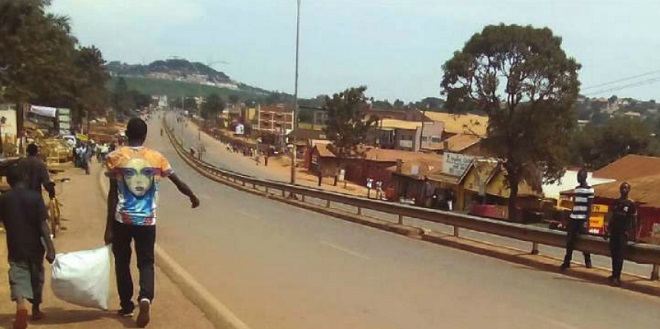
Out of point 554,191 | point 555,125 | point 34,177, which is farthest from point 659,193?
point 34,177

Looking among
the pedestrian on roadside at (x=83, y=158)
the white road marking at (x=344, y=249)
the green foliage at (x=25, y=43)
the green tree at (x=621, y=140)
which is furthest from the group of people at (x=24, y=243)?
the green tree at (x=621, y=140)

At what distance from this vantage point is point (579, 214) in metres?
14.1

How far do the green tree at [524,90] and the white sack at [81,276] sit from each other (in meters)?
39.1

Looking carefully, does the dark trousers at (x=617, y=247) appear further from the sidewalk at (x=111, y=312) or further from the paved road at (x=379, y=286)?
the sidewalk at (x=111, y=312)

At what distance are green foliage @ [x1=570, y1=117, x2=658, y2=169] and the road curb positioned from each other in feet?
252

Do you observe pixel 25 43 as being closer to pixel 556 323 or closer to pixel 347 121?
pixel 556 323

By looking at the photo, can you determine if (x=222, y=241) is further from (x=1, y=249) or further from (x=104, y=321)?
(x=104, y=321)

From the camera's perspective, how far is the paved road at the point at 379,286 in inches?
369

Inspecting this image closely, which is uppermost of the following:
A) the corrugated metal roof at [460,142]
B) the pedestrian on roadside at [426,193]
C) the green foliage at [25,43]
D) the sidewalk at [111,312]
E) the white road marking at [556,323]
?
the green foliage at [25,43]

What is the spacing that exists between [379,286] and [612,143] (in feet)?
269

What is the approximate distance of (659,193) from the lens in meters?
36.5

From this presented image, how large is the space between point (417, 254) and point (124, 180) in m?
9.84

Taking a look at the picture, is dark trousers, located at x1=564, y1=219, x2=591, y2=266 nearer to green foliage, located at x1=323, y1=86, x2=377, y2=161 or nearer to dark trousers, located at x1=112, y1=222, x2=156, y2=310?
dark trousers, located at x1=112, y1=222, x2=156, y2=310

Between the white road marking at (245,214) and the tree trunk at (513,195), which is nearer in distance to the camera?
the white road marking at (245,214)
